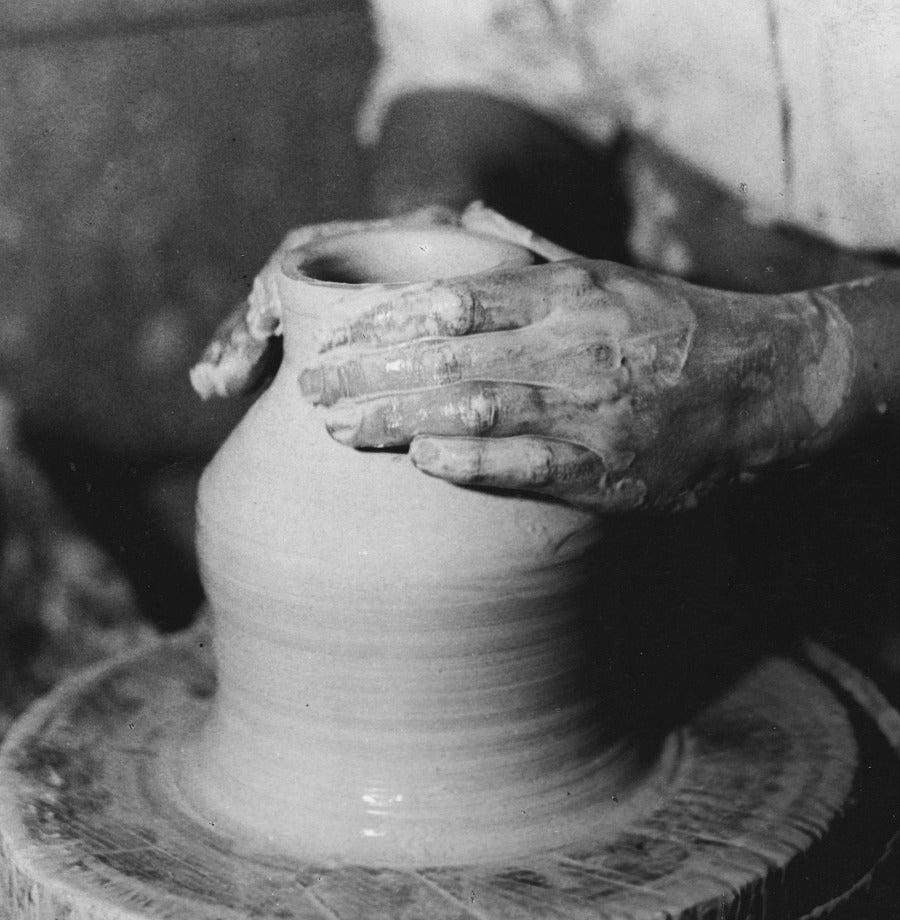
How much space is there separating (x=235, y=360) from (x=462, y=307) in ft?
1.45

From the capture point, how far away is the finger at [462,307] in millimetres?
1133

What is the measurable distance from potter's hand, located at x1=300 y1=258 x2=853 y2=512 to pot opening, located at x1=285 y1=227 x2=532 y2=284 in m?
0.20

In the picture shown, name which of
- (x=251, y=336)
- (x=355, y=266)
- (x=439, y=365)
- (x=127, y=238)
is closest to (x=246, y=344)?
(x=251, y=336)

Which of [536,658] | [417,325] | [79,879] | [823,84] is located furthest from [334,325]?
[823,84]

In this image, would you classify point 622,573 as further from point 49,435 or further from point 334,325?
point 49,435

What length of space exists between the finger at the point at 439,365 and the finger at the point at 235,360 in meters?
0.33

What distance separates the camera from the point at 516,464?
44.9 inches

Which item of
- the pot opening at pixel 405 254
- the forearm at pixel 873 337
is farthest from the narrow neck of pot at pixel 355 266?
the forearm at pixel 873 337

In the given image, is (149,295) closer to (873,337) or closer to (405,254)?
(405,254)

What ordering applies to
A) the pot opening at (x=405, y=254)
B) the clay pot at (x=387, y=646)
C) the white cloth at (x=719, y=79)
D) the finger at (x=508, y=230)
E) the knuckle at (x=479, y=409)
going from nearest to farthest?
the knuckle at (x=479, y=409)
the clay pot at (x=387, y=646)
the pot opening at (x=405, y=254)
the finger at (x=508, y=230)
the white cloth at (x=719, y=79)

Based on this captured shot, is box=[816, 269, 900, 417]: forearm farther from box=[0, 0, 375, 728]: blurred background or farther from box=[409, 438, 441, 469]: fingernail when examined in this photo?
box=[0, 0, 375, 728]: blurred background

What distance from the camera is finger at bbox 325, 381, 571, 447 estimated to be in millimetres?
1121

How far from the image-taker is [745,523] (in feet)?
7.70

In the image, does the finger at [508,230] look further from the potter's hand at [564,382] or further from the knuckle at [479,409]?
the knuckle at [479,409]
